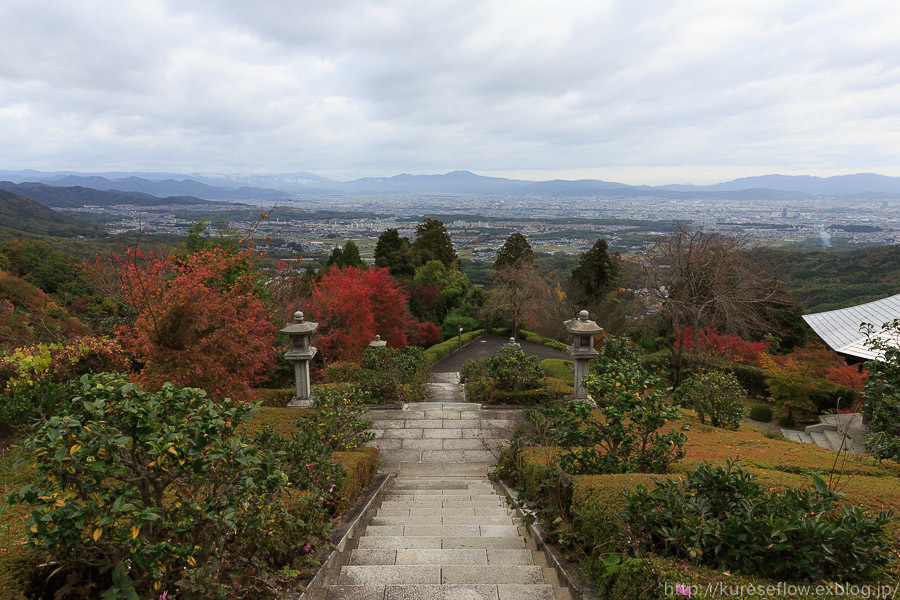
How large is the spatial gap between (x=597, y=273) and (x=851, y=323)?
43.2 ft

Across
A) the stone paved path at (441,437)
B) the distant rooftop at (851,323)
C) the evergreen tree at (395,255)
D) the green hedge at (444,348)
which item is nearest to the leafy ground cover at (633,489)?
the stone paved path at (441,437)

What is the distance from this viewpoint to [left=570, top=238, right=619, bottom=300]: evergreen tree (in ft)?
92.0

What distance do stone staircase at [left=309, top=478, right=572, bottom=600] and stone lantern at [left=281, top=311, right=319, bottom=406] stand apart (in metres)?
4.16

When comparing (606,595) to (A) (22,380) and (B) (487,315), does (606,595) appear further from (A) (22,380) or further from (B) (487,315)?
(B) (487,315)

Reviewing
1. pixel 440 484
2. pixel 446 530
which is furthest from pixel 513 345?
pixel 446 530

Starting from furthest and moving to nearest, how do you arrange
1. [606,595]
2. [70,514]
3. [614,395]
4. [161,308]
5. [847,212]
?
[847,212] < [161,308] < [614,395] < [606,595] < [70,514]

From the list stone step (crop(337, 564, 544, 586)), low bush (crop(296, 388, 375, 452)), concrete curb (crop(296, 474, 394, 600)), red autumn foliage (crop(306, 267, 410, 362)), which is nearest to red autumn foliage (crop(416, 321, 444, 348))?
red autumn foliage (crop(306, 267, 410, 362))

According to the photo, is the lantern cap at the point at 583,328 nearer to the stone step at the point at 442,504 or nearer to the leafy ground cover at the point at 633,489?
the leafy ground cover at the point at 633,489

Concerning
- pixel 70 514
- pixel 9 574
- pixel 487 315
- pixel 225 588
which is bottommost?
pixel 487 315

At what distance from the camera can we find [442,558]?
344 centimetres

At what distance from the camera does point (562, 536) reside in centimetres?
343

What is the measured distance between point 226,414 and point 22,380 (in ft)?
15.5

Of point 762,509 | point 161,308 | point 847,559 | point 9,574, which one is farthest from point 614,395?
point 161,308

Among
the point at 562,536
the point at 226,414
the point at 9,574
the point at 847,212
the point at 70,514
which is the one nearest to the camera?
the point at 70,514
